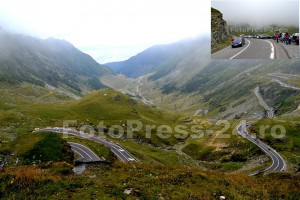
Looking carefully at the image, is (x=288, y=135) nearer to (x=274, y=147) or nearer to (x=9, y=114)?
(x=274, y=147)

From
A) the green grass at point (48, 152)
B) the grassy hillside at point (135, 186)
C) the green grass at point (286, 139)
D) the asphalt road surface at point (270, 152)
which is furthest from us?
the green grass at point (286, 139)

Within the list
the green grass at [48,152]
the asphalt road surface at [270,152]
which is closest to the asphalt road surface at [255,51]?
the green grass at [48,152]

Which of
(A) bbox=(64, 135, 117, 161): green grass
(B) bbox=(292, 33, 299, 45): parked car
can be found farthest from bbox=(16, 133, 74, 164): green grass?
(B) bbox=(292, 33, 299, 45): parked car

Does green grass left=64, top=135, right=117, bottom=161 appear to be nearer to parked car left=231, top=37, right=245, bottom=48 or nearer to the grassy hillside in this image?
the grassy hillside

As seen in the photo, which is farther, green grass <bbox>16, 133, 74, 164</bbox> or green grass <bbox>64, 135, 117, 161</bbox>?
green grass <bbox>64, 135, 117, 161</bbox>

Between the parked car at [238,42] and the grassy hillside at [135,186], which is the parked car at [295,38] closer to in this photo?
the parked car at [238,42]

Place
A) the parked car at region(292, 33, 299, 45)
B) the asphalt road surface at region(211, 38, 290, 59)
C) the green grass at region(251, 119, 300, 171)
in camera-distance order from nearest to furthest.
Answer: the parked car at region(292, 33, 299, 45)
the asphalt road surface at region(211, 38, 290, 59)
the green grass at region(251, 119, 300, 171)

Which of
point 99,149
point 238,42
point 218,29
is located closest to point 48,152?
point 99,149
